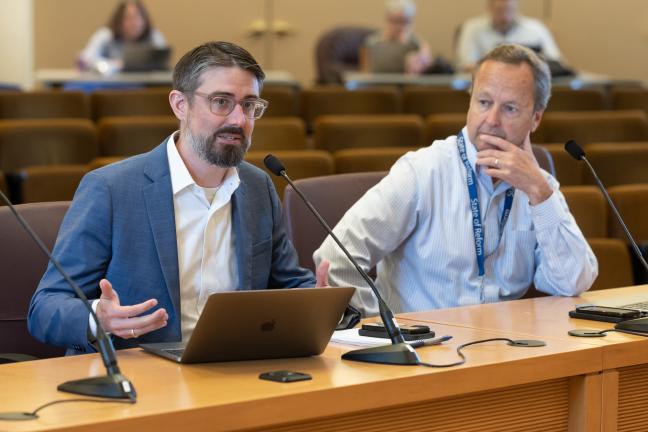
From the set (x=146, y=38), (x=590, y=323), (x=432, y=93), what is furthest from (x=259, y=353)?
(x=146, y=38)

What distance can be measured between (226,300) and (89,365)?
0.99 feet

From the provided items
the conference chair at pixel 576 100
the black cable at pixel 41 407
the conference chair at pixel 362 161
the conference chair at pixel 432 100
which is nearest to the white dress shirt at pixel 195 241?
the black cable at pixel 41 407

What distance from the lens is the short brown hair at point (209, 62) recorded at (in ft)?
8.28

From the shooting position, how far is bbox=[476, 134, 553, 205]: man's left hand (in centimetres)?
301

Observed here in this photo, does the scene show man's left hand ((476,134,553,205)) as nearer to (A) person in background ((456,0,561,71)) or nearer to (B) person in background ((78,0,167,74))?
(A) person in background ((456,0,561,71))

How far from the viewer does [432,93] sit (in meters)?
6.90

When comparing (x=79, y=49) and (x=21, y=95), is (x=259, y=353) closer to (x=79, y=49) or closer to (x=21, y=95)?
(x=21, y=95)

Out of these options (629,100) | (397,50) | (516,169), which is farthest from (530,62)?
(397,50)

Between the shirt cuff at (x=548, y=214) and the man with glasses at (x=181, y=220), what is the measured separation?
31.1 inches

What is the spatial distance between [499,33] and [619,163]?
12.3 ft

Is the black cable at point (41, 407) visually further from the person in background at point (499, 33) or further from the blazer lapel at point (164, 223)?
the person in background at point (499, 33)

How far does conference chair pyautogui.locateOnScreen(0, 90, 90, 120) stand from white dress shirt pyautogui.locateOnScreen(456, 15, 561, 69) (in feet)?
11.6

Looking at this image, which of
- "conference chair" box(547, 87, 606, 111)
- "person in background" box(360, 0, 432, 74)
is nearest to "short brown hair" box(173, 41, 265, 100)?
"conference chair" box(547, 87, 606, 111)

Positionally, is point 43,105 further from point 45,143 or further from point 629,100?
point 629,100
